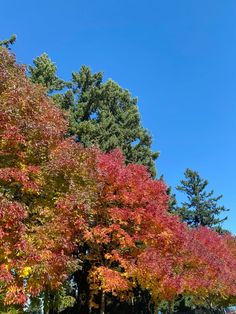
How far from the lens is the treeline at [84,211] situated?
1205cm

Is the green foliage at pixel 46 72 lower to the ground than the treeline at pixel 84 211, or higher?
higher

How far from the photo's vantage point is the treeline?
1205 cm

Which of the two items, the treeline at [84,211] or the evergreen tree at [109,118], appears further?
the evergreen tree at [109,118]

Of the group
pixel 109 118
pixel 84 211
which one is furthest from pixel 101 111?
pixel 84 211

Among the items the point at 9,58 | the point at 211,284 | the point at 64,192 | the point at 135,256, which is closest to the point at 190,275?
the point at 211,284

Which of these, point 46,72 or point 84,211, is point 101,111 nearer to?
point 46,72

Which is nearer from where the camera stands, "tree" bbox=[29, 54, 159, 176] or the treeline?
the treeline

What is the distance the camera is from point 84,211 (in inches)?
545

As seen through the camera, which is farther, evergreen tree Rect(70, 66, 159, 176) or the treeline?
evergreen tree Rect(70, 66, 159, 176)

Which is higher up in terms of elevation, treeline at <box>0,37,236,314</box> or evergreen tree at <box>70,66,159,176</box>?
evergreen tree at <box>70,66,159,176</box>

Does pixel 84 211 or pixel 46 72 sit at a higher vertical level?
pixel 46 72

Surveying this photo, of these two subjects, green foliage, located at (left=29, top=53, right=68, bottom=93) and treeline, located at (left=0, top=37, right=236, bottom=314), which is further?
green foliage, located at (left=29, top=53, right=68, bottom=93)

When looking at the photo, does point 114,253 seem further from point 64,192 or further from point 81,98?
point 81,98

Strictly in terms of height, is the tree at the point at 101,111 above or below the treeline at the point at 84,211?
above
